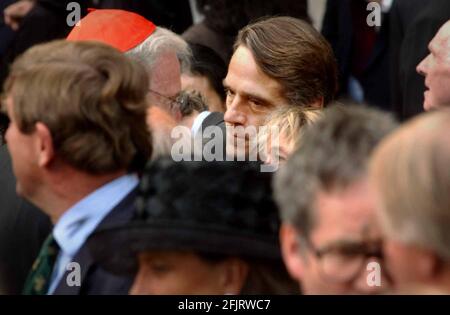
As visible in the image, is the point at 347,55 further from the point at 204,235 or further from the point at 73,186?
the point at 204,235

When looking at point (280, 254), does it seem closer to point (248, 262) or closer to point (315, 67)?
point (248, 262)

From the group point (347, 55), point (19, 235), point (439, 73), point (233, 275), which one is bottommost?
point (347, 55)

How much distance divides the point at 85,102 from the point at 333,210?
0.88m

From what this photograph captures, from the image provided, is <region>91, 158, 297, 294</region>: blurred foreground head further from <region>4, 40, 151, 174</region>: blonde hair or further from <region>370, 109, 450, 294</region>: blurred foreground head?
<region>370, 109, 450, 294</region>: blurred foreground head

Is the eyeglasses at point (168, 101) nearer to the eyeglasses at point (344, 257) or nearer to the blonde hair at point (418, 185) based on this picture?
the eyeglasses at point (344, 257)

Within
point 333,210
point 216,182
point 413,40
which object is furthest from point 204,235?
point 413,40

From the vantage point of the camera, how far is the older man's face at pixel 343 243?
9.37 ft

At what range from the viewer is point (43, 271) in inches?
141

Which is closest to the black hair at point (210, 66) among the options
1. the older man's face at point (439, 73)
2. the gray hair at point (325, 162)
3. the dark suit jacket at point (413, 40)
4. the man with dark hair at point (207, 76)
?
the man with dark hair at point (207, 76)

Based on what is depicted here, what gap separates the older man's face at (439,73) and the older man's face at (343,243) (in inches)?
90.2

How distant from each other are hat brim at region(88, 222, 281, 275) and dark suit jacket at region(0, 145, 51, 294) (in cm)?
95
